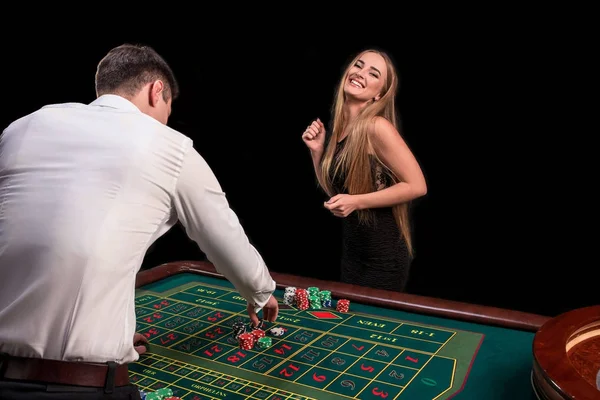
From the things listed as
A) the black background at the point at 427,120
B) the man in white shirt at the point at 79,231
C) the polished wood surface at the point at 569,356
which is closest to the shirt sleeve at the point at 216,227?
the man in white shirt at the point at 79,231

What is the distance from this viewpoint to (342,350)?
5.57 feet

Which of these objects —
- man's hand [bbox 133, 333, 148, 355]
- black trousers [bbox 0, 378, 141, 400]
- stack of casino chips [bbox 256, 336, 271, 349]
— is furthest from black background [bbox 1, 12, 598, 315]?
black trousers [bbox 0, 378, 141, 400]

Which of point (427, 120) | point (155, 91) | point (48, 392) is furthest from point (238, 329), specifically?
point (427, 120)

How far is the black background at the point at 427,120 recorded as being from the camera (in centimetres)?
376

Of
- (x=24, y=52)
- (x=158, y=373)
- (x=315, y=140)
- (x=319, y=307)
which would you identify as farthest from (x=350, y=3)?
(x=158, y=373)

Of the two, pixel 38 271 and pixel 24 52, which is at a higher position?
pixel 24 52

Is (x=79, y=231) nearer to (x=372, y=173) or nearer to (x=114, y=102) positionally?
(x=114, y=102)

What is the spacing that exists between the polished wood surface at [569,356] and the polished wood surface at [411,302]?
1.06ft

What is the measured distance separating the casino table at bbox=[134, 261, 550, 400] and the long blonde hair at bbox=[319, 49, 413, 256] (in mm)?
623

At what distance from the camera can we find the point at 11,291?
1.26 meters

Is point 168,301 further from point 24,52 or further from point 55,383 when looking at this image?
point 24,52

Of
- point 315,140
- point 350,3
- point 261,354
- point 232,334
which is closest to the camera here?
point 261,354

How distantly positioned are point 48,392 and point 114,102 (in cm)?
71

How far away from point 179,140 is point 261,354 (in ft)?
2.23
